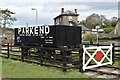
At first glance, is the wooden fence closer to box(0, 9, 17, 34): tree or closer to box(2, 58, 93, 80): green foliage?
box(2, 58, 93, 80): green foliage

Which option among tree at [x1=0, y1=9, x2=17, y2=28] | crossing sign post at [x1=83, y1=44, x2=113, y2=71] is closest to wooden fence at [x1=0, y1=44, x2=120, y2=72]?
crossing sign post at [x1=83, y1=44, x2=113, y2=71]

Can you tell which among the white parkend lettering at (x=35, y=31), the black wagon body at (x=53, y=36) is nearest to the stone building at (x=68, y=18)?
the white parkend lettering at (x=35, y=31)

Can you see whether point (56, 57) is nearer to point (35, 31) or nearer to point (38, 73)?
point (35, 31)

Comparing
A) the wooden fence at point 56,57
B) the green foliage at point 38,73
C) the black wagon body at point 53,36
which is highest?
the black wagon body at point 53,36

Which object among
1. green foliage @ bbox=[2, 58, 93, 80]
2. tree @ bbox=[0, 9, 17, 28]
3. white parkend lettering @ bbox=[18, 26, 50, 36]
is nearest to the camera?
green foliage @ bbox=[2, 58, 93, 80]

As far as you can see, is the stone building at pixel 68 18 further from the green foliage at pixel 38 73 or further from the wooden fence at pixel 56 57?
the green foliage at pixel 38 73

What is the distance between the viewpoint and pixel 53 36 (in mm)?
13594

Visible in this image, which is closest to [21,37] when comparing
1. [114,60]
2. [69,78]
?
[114,60]

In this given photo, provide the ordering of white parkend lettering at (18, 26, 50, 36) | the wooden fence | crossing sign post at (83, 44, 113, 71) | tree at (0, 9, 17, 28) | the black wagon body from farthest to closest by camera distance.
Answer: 1. tree at (0, 9, 17, 28)
2. white parkend lettering at (18, 26, 50, 36)
3. the black wagon body
4. the wooden fence
5. crossing sign post at (83, 44, 113, 71)

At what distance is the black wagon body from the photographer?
1359cm

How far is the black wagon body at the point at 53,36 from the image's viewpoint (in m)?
13.6

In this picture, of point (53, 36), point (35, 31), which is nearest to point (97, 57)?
point (53, 36)

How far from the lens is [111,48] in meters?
12.3

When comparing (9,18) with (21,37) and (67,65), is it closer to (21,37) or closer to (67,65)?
(21,37)
